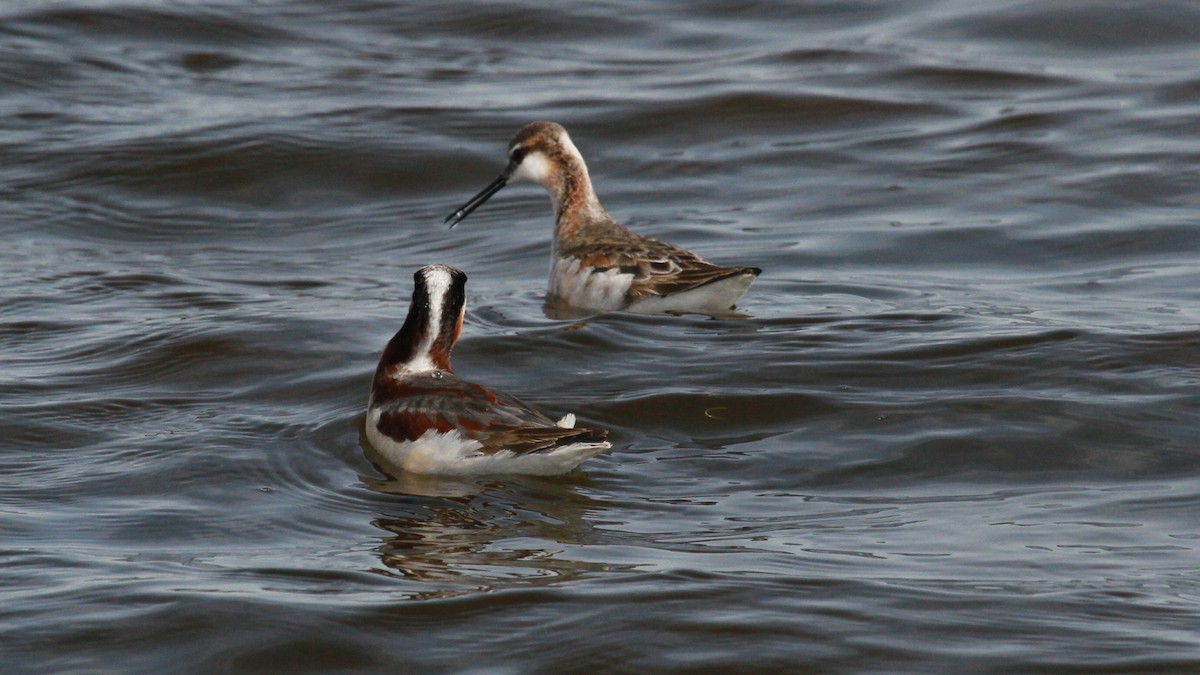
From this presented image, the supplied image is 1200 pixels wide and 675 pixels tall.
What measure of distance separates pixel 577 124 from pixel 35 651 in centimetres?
1110

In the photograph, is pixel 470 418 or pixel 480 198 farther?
pixel 480 198

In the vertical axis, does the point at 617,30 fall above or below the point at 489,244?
above

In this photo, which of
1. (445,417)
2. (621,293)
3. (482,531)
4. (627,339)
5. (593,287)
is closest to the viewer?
(482,531)

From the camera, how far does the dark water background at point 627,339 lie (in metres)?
6.30

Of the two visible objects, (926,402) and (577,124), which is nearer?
(926,402)

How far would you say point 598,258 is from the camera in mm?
11820

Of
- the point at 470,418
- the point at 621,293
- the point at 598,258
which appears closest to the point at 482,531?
the point at 470,418

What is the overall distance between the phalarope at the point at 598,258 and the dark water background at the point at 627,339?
329 millimetres

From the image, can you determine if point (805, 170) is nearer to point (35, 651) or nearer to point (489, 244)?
point (489, 244)

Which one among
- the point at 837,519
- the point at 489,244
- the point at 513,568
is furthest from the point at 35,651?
the point at 489,244

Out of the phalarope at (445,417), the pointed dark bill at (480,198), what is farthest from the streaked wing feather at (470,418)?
the pointed dark bill at (480,198)

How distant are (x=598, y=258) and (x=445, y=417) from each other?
3832 millimetres

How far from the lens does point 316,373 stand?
9.87m

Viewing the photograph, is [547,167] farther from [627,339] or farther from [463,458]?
[463,458]
